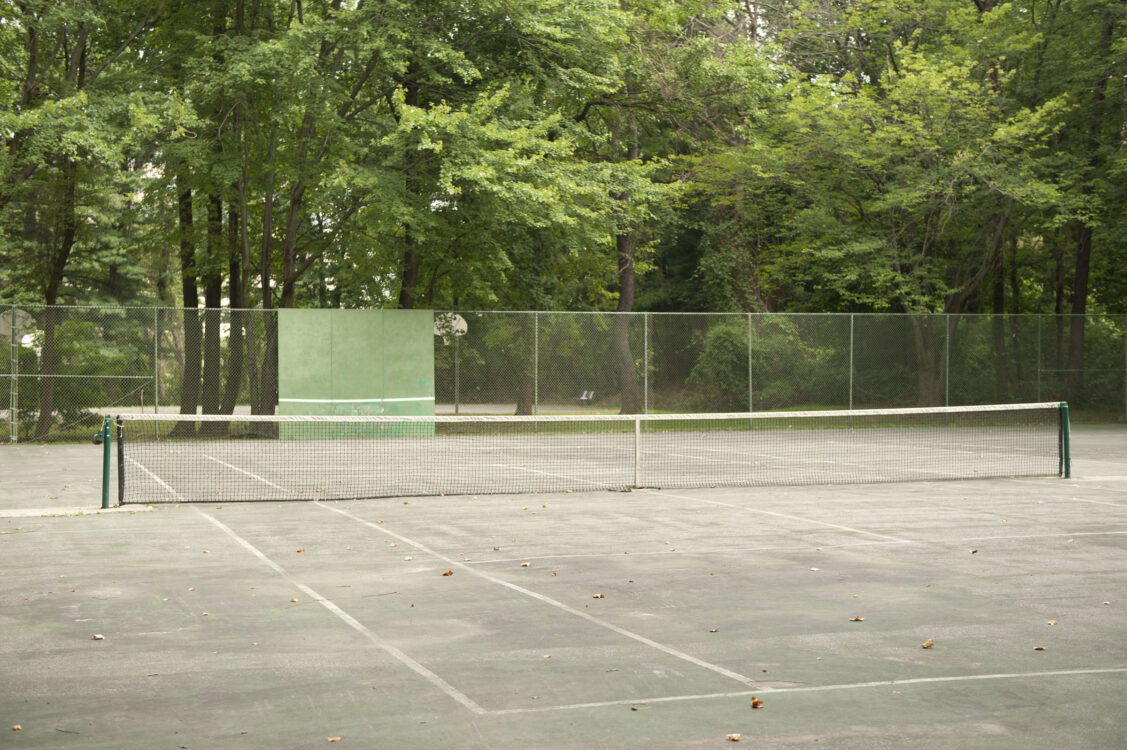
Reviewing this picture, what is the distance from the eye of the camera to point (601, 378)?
96.1 ft

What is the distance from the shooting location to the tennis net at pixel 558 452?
53.9 feet

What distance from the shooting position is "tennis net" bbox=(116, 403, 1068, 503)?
16.4m

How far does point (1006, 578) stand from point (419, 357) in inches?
799

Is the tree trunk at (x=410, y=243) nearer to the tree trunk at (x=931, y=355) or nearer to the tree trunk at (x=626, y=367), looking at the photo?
the tree trunk at (x=626, y=367)

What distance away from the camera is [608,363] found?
2942 centimetres

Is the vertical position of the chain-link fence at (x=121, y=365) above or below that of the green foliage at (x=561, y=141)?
below

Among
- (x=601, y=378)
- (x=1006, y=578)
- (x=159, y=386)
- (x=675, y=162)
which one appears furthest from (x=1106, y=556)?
(x=675, y=162)

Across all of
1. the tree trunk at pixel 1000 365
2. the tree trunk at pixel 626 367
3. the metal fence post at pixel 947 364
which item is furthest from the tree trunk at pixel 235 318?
the tree trunk at pixel 1000 365

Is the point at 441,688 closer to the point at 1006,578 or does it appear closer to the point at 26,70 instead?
the point at 1006,578

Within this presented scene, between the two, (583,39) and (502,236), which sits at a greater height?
(583,39)

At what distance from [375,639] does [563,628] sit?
3.95ft

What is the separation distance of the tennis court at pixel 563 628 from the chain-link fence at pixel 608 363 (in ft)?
43.0

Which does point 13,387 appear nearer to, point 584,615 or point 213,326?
point 213,326

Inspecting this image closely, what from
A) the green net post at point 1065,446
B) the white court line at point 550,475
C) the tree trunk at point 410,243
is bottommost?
the white court line at point 550,475
